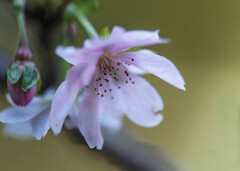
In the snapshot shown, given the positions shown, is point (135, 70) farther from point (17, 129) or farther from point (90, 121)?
point (17, 129)

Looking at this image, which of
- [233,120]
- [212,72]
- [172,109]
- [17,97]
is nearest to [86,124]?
[17,97]

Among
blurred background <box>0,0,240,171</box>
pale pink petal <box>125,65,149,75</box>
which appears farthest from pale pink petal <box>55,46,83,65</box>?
blurred background <box>0,0,240,171</box>

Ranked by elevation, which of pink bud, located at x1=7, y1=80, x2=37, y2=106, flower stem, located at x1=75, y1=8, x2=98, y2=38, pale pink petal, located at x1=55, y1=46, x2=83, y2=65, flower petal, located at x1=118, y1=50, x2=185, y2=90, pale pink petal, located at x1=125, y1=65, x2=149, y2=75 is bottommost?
pink bud, located at x1=7, y1=80, x2=37, y2=106

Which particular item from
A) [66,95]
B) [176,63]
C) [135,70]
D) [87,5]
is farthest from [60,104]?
[176,63]

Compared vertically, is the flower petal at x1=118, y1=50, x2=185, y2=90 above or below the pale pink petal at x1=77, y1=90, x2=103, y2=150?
above

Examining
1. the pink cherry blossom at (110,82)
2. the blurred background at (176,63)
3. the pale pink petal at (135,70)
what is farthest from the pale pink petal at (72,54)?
the blurred background at (176,63)

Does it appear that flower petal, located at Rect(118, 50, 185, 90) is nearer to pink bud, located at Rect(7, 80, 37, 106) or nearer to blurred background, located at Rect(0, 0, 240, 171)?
pink bud, located at Rect(7, 80, 37, 106)

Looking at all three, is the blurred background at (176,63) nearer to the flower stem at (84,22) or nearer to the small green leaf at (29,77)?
the flower stem at (84,22)
